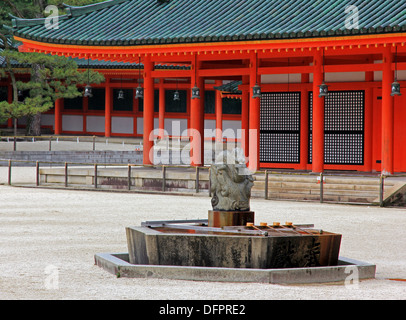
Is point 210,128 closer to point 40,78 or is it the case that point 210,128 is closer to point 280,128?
point 40,78

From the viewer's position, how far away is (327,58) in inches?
904

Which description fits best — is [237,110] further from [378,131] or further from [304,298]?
[304,298]

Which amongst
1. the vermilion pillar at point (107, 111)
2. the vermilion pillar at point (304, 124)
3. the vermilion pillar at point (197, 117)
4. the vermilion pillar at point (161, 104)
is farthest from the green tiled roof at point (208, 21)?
the vermilion pillar at point (107, 111)

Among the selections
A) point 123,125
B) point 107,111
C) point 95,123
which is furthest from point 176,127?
point 95,123

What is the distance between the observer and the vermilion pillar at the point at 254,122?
22.4 meters

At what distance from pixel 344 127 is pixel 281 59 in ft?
9.61

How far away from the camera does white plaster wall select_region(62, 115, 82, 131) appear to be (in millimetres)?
44750

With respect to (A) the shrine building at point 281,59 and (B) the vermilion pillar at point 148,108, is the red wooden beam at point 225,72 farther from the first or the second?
(B) the vermilion pillar at point 148,108

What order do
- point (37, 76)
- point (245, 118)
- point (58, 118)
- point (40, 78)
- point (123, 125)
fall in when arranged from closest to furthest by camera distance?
point (245, 118) < point (40, 78) < point (37, 76) < point (123, 125) < point (58, 118)

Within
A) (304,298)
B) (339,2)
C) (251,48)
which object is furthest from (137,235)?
(339,2)

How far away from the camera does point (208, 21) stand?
22.9 m

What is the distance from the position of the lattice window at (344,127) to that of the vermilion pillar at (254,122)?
214 centimetres

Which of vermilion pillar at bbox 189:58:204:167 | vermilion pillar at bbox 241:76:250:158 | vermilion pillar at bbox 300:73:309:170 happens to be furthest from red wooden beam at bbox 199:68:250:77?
vermilion pillar at bbox 241:76:250:158

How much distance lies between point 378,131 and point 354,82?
64.8 inches
